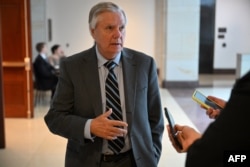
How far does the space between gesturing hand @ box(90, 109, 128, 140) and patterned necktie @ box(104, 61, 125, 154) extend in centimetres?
16

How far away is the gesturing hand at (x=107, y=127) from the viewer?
5.33 ft

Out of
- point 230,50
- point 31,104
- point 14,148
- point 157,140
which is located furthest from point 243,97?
point 230,50

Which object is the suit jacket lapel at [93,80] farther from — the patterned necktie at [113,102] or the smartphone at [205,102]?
the smartphone at [205,102]

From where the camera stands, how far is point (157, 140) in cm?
204

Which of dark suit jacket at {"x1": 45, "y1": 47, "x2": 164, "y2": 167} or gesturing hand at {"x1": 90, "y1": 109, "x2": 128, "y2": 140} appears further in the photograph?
dark suit jacket at {"x1": 45, "y1": 47, "x2": 164, "y2": 167}

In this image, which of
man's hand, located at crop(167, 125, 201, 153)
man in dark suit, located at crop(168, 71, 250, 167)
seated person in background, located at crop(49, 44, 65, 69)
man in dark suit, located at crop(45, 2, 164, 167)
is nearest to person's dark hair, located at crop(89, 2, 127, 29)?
man in dark suit, located at crop(45, 2, 164, 167)

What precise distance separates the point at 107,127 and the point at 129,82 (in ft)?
1.10

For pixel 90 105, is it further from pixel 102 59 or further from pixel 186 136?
pixel 186 136

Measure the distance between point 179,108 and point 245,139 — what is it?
6493 mm

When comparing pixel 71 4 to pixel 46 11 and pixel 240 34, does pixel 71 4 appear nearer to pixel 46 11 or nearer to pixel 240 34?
pixel 46 11

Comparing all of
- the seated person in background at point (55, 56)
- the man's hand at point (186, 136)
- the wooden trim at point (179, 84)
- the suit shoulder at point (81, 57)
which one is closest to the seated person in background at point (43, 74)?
the seated person in background at point (55, 56)

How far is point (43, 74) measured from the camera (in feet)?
24.1

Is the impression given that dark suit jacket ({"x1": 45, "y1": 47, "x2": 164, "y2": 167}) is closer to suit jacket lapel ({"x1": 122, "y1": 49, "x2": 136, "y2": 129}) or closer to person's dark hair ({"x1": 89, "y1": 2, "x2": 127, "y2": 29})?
suit jacket lapel ({"x1": 122, "y1": 49, "x2": 136, "y2": 129})

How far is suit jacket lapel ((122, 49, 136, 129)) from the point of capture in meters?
1.84
